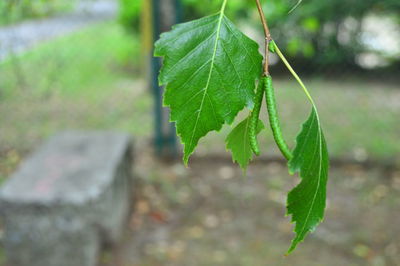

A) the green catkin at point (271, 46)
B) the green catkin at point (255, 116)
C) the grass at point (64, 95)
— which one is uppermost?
the green catkin at point (271, 46)

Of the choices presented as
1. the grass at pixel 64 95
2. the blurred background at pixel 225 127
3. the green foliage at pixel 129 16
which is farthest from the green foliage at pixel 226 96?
the green foliage at pixel 129 16

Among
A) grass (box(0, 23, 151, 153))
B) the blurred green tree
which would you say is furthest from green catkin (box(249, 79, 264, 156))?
the blurred green tree

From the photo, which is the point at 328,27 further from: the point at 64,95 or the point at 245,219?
the point at 245,219

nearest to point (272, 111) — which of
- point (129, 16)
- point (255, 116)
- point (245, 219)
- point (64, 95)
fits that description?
point (255, 116)

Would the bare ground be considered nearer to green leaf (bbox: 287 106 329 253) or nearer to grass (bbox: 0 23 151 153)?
grass (bbox: 0 23 151 153)

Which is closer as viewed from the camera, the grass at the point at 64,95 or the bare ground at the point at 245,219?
the bare ground at the point at 245,219

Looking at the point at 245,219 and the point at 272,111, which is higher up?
the point at 272,111

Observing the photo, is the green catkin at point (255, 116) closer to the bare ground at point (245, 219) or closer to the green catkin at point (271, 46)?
the green catkin at point (271, 46)
